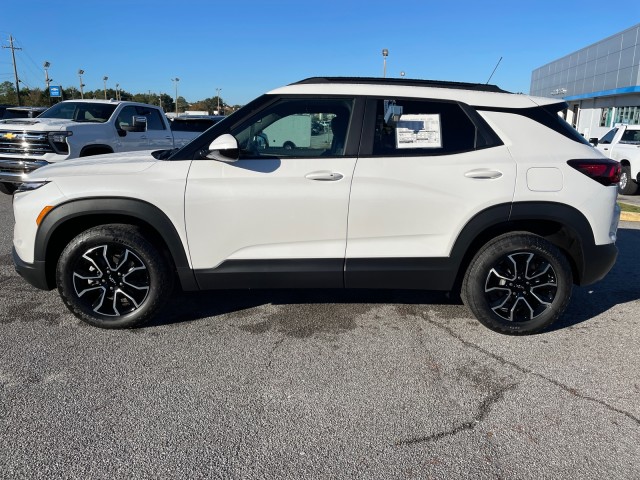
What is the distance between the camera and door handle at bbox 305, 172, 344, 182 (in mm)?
3504

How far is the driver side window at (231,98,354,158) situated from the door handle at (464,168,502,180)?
0.93 m

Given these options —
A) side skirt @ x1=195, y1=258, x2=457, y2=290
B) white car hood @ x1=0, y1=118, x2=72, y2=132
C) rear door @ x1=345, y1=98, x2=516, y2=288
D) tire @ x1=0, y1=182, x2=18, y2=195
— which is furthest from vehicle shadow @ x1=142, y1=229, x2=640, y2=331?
tire @ x1=0, y1=182, x2=18, y2=195

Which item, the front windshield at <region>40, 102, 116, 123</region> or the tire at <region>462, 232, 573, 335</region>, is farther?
the front windshield at <region>40, 102, 116, 123</region>

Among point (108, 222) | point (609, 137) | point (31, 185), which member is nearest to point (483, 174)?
point (108, 222)

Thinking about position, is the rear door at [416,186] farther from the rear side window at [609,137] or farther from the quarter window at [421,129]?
the rear side window at [609,137]

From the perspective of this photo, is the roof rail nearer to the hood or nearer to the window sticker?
the window sticker

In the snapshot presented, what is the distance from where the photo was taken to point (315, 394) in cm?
295

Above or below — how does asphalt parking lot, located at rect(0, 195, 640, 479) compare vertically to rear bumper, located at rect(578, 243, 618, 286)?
below

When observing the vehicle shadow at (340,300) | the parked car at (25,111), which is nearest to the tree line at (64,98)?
the parked car at (25,111)

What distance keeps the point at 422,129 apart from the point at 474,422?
2049mm

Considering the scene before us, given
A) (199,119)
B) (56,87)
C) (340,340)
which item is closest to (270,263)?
(340,340)

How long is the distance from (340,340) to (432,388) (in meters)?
0.85

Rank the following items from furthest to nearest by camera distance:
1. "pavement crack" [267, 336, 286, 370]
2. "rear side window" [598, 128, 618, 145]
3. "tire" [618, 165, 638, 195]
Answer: "rear side window" [598, 128, 618, 145]
"tire" [618, 165, 638, 195]
"pavement crack" [267, 336, 286, 370]

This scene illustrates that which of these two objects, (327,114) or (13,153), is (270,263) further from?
(13,153)
